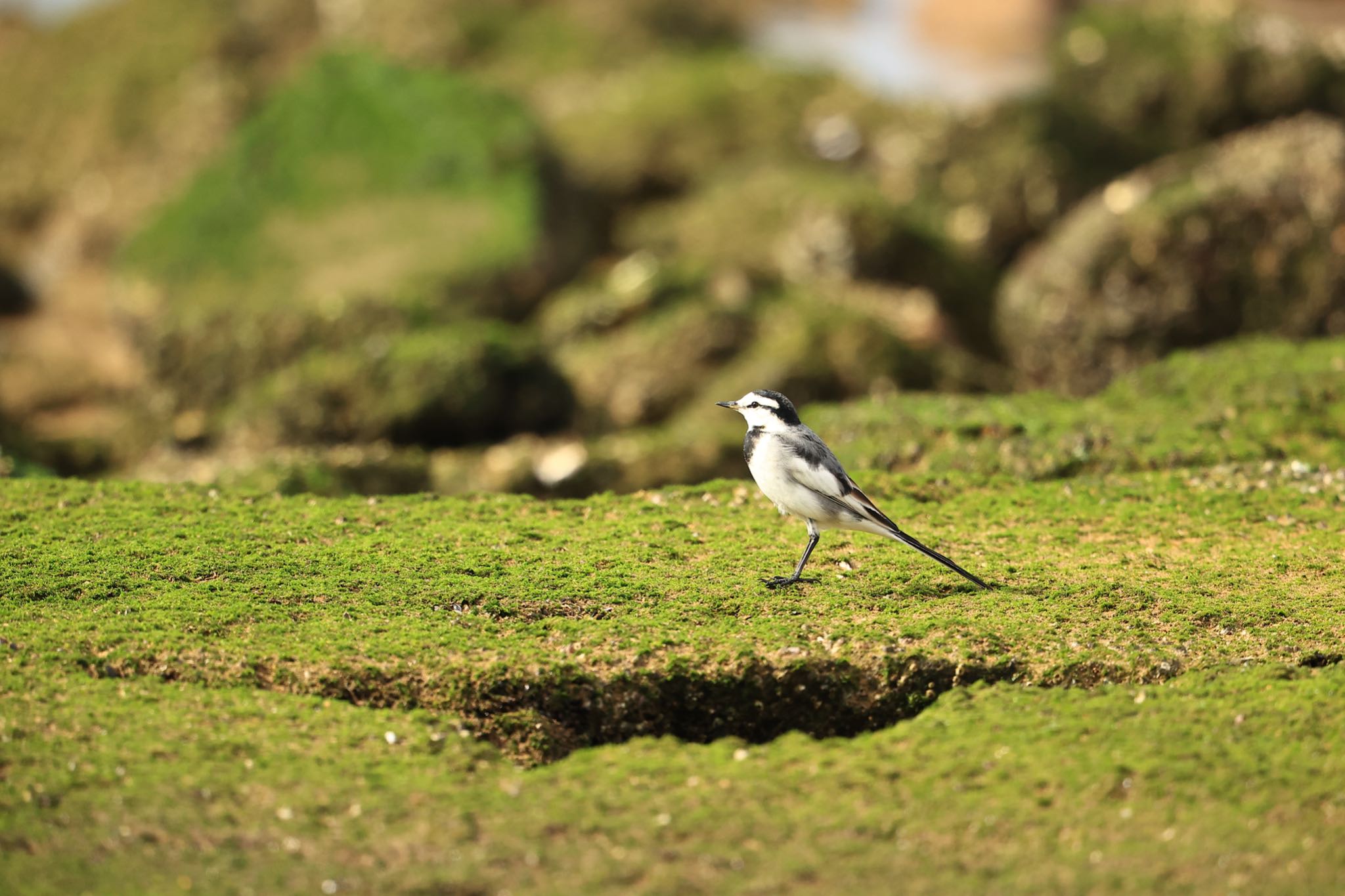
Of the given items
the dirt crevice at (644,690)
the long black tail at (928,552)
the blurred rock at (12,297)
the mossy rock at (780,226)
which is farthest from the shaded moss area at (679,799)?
the blurred rock at (12,297)

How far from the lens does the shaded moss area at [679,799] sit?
561 cm

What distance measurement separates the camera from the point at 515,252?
17.8 m

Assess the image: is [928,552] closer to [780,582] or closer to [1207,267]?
[780,582]

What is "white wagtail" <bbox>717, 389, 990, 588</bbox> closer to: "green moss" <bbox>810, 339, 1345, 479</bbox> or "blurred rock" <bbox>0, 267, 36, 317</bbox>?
"green moss" <bbox>810, 339, 1345, 479</bbox>

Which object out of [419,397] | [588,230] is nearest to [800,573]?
[419,397]

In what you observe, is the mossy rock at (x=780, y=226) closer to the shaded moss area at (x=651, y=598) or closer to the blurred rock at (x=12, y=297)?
the shaded moss area at (x=651, y=598)

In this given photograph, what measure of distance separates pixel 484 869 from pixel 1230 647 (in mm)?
3875

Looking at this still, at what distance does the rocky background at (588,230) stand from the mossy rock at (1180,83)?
0.17 feet

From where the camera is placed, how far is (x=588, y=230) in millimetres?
19766

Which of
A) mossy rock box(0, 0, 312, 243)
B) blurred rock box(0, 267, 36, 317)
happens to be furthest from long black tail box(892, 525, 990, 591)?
blurred rock box(0, 267, 36, 317)

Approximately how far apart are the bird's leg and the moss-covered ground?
2.8 inches

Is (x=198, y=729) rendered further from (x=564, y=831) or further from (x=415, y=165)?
(x=415, y=165)

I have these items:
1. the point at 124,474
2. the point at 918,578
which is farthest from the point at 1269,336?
the point at 124,474

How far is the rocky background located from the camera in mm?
13844
